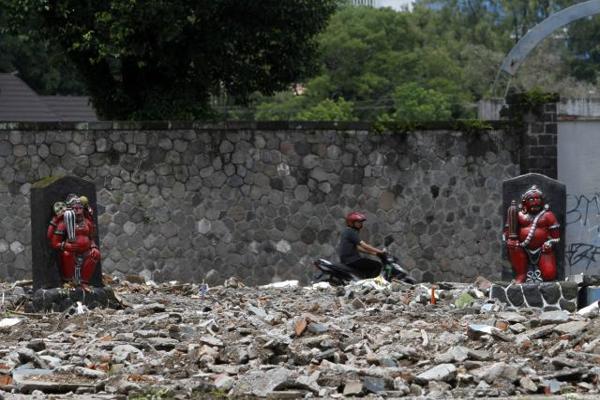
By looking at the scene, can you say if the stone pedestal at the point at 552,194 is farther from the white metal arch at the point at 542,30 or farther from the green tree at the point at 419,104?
the green tree at the point at 419,104

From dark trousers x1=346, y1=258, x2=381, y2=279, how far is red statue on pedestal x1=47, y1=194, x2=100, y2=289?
5004 millimetres

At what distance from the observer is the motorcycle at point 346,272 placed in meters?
20.4

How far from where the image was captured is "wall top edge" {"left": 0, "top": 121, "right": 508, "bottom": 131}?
22.5m

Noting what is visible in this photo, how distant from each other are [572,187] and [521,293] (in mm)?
7791

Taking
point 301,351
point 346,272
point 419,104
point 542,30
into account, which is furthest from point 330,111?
point 301,351

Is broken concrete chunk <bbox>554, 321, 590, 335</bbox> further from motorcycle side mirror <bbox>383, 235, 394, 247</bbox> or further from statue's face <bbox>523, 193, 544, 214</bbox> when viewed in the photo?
motorcycle side mirror <bbox>383, 235, 394, 247</bbox>

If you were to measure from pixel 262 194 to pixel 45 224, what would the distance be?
266 inches

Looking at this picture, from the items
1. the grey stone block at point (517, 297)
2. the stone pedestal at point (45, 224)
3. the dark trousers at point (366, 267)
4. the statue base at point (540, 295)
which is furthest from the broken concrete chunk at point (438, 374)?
the dark trousers at point (366, 267)

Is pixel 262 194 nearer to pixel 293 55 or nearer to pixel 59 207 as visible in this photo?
pixel 293 55

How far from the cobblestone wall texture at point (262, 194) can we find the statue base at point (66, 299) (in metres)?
5.92

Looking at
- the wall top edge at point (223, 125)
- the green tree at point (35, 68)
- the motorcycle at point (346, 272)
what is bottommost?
the motorcycle at point (346, 272)

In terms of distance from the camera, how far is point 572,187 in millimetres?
23797

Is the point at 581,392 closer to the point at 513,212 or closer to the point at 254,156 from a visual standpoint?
the point at 513,212

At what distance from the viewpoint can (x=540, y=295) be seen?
1633 cm
